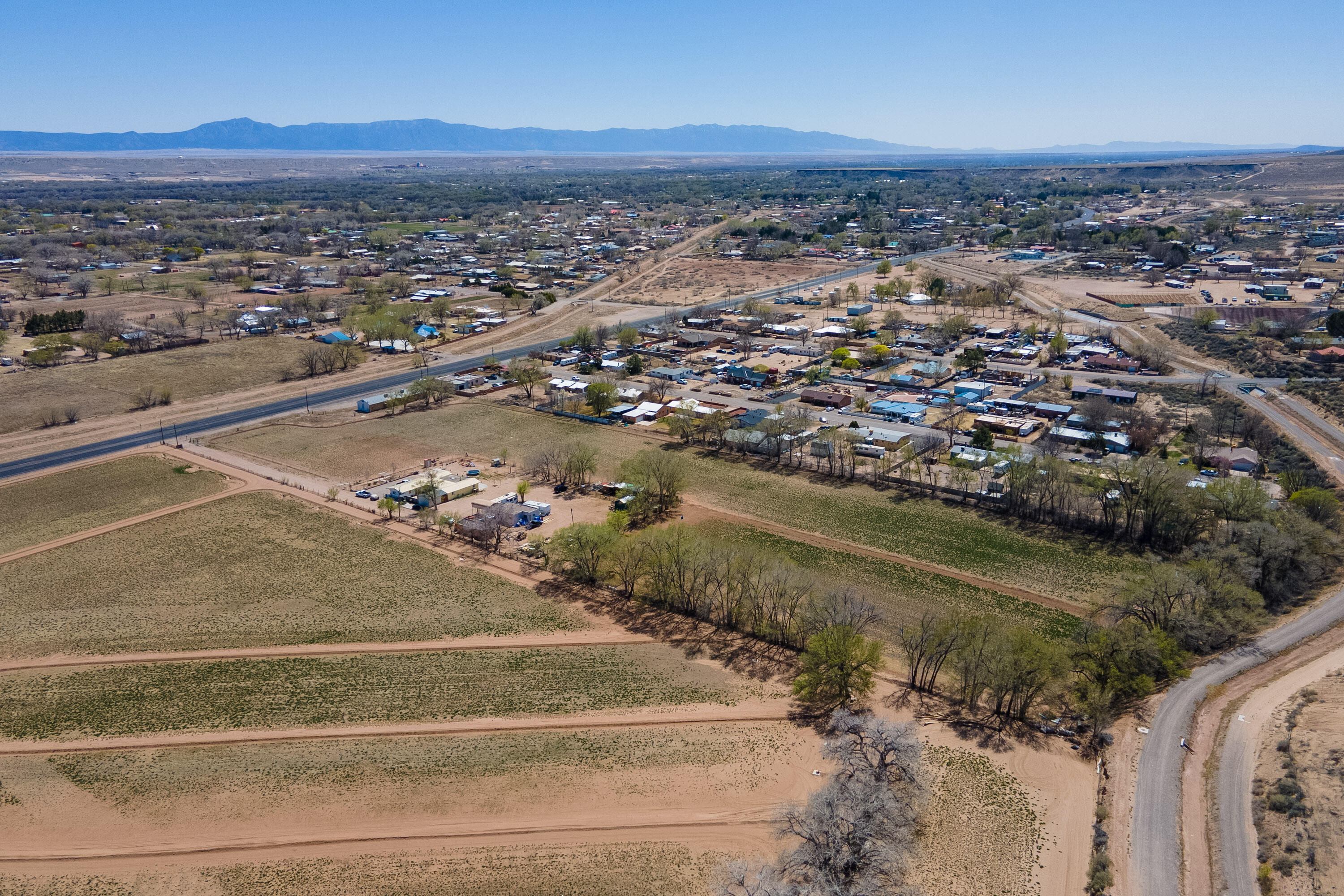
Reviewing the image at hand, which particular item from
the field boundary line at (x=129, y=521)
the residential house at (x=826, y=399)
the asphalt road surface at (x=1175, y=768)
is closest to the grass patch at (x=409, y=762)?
the asphalt road surface at (x=1175, y=768)

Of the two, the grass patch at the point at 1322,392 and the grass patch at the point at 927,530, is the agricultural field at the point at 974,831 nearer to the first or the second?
the grass patch at the point at 927,530

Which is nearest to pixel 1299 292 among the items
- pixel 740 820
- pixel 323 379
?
pixel 740 820

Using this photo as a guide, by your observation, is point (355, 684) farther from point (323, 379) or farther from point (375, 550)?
point (323, 379)

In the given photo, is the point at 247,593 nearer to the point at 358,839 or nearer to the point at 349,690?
the point at 349,690

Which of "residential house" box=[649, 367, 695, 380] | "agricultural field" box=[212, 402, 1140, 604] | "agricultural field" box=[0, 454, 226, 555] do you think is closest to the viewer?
"agricultural field" box=[212, 402, 1140, 604]

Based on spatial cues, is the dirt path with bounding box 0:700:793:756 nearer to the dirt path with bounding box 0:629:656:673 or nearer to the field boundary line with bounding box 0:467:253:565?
the dirt path with bounding box 0:629:656:673

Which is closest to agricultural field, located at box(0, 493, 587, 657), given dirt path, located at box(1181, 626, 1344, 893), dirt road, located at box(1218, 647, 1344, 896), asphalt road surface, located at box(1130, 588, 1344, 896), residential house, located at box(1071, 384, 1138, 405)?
asphalt road surface, located at box(1130, 588, 1344, 896)
